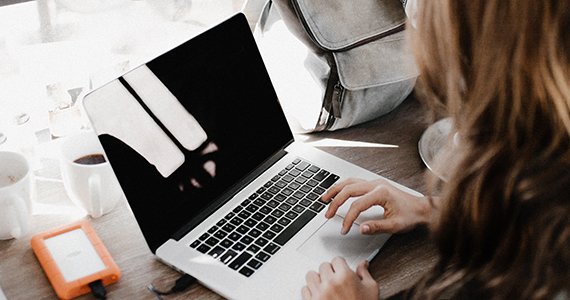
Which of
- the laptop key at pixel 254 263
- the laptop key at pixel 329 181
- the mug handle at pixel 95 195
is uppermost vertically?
the mug handle at pixel 95 195

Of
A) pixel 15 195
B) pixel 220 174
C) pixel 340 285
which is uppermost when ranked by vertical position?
pixel 15 195

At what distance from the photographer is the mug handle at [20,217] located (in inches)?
27.8

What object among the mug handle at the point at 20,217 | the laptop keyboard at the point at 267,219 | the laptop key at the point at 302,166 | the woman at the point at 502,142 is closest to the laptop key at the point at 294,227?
the laptop keyboard at the point at 267,219

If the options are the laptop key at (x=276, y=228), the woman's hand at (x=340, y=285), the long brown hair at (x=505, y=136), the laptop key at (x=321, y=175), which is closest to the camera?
the long brown hair at (x=505, y=136)

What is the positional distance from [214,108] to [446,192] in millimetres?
397

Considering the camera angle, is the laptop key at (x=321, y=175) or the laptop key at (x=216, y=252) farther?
the laptop key at (x=321, y=175)

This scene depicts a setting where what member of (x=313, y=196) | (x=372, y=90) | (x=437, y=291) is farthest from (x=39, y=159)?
(x=437, y=291)

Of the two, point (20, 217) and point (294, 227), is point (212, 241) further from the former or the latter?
point (20, 217)

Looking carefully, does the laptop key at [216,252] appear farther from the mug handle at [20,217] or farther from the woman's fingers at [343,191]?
the mug handle at [20,217]

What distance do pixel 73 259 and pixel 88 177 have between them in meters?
0.13

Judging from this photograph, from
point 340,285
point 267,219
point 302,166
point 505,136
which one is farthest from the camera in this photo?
point 302,166

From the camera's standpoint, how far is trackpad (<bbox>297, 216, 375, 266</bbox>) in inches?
27.8

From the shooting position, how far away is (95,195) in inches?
29.7

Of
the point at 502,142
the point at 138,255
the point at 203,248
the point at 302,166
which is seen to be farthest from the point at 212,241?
the point at 502,142
